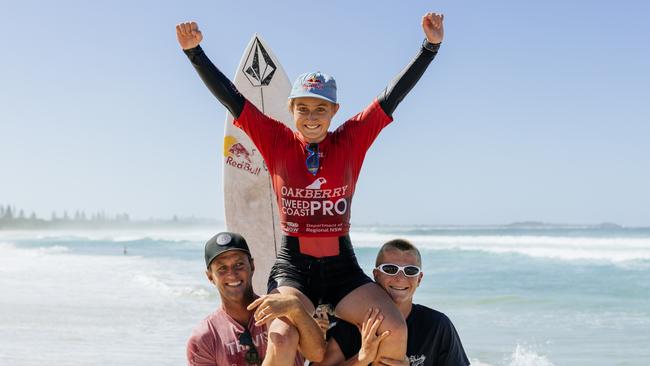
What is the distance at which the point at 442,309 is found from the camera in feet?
35.8

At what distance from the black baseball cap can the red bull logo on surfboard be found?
260 centimetres

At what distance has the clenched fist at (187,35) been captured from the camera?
10.3 ft

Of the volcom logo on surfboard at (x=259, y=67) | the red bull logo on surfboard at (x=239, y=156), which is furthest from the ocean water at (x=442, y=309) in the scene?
the volcom logo on surfboard at (x=259, y=67)

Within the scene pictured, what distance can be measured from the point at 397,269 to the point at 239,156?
2953mm

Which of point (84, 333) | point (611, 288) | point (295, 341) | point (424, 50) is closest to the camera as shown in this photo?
point (295, 341)

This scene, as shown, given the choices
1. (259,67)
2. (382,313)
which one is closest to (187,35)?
(382,313)

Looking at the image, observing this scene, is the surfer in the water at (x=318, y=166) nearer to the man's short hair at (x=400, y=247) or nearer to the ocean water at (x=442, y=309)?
the man's short hair at (x=400, y=247)

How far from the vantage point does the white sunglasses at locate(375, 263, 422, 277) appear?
3113mm

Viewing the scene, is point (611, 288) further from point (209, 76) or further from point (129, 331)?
point (209, 76)

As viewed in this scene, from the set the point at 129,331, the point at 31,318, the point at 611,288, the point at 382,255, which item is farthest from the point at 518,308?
the point at 382,255

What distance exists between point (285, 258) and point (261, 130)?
636 mm

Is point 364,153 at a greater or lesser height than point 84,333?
greater

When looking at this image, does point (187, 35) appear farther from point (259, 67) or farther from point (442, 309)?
point (442, 309)

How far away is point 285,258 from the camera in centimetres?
317
